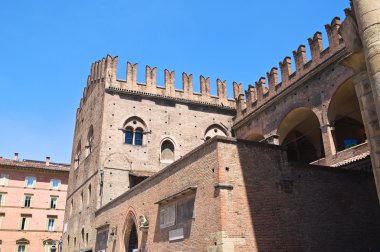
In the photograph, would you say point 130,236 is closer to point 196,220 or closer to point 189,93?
point 196,220

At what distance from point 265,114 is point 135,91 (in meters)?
6.56

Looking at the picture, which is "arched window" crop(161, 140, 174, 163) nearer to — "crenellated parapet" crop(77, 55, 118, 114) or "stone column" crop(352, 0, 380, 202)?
"crenellated parapet" crop(77, 55, 118, 114)

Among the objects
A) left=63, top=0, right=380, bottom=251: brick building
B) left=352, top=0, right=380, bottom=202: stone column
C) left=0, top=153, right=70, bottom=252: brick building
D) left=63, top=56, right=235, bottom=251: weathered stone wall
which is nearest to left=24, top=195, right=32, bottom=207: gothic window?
left=0, top=153, right=70, bottom=252: brick building

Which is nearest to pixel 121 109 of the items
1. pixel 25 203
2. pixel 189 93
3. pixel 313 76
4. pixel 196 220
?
pixel 189 93

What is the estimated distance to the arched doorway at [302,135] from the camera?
16344mm

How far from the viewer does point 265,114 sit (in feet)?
57.7

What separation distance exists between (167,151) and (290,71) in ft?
23.4

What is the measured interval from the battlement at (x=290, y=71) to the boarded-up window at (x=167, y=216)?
824 centimetres

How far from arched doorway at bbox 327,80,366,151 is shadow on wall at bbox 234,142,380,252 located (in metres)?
3.87

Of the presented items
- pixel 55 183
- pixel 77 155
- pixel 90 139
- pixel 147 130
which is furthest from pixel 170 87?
pixel 55 183

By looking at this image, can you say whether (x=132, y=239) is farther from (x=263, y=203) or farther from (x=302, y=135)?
(x=302, y=135)

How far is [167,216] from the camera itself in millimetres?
10305

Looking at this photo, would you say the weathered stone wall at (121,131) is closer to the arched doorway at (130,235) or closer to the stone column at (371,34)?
the arched doorway at (130,235)

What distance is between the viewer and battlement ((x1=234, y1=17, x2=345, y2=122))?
14.2 m
